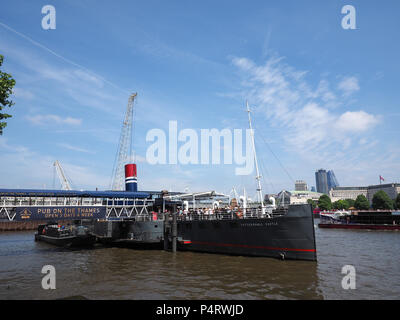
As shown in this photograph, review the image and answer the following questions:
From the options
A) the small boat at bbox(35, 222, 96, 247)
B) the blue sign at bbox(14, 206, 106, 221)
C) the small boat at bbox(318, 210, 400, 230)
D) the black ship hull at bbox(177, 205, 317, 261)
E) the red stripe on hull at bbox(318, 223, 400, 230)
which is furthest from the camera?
the small boat at bbox(318, 210, 400, 230)

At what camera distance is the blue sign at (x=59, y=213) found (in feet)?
151

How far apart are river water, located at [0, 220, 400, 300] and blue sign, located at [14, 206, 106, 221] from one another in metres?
18.0

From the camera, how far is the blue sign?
46125mm

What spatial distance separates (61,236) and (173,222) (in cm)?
2058

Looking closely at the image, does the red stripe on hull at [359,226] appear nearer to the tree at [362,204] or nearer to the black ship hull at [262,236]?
the black ship hull at [262,236]

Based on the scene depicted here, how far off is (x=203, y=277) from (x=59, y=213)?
38.0 m

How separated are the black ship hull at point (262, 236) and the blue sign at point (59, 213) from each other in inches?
1064

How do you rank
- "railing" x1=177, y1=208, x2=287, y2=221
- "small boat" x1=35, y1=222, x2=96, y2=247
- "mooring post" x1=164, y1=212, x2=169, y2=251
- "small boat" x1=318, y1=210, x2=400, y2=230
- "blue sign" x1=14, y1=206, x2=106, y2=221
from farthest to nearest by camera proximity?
"small boat" x1=318, y1=210, x2=400, y2=230
"blue sign" x1=14, y1=206, x2=106, y2=221
"small boat" x1=35, y1=222, x2=96, y2=247
"mooring post" x1=164, y1=212, x2=169, y2=251
"railing" x1=177, y1=208, x2=287, y2=221

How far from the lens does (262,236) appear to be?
88.6ft

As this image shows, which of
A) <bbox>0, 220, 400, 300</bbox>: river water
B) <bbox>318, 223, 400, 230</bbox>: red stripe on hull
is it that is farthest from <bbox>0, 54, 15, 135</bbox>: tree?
<bbox>318, 223, 400, 230</bbox>: red stripe on hull

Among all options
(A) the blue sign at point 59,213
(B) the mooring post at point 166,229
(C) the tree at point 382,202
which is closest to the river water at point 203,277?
(B) the mooring post at point 166,229

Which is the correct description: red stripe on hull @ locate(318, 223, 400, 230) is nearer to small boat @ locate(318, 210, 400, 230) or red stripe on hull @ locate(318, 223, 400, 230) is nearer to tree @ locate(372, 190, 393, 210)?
small boat @ locate(318, 210, 400, 230)
